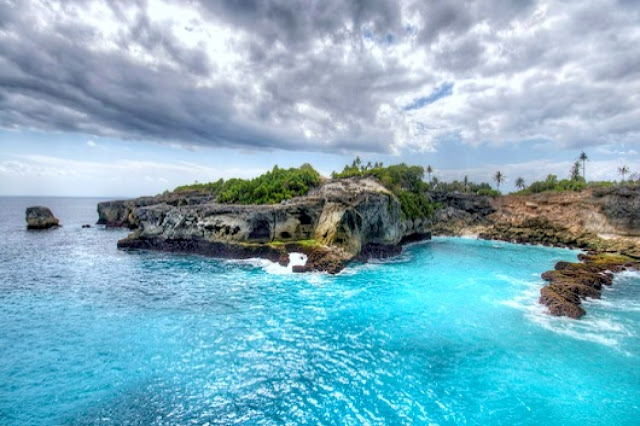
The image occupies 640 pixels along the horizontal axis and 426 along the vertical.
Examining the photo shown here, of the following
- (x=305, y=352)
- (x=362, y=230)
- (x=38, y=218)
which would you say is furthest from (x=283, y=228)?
(x=38, y=218)

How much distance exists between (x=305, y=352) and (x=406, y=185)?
70.0 metres

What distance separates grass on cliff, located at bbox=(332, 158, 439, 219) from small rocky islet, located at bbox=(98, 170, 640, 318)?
2.63 meters

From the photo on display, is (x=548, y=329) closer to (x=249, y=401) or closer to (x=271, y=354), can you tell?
(x=271, y=354)

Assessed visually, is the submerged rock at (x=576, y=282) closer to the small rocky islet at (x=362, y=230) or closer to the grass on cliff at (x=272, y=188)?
the small rocky islet at (x=362, y=230)

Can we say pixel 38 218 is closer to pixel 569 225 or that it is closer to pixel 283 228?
pixel 283 228

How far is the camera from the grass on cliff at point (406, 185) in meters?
66.3

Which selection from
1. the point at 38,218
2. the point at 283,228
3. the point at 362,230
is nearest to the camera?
the point at 283,228

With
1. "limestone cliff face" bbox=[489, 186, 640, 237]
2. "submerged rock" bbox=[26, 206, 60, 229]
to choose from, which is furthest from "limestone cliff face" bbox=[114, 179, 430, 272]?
"limestone cliff face" bbox=[489, 186, 640, 237]

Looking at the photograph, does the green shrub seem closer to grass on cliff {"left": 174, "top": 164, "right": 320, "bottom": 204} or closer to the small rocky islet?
the small rocky islet

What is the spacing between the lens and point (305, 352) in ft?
62.4

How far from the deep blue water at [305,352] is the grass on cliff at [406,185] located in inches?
1306

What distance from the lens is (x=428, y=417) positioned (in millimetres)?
13695

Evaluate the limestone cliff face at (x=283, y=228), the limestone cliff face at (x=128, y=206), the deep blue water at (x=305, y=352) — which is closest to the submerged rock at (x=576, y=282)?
the deep blue water at (x=305, y=352)

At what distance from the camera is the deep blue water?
1420cm
